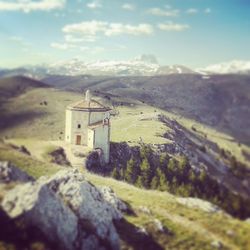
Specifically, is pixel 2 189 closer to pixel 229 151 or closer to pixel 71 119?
pixel 71 119

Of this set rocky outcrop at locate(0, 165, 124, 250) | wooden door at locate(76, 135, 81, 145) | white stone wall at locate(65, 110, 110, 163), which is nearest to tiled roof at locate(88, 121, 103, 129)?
white stone wall at locate(65, 110, 110, 163)

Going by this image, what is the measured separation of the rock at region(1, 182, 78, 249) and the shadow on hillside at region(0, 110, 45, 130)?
113131 mm

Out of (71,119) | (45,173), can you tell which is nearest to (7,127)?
(71,119)

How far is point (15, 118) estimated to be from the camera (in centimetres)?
14512

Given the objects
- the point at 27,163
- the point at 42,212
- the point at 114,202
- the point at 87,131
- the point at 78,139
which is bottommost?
the point at 78,139

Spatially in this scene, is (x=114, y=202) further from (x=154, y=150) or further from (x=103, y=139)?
(x=154, y=150)

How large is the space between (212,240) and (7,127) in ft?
369

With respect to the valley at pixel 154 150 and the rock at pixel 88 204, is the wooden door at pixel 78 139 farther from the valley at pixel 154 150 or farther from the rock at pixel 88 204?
the rock at pixel 88 204

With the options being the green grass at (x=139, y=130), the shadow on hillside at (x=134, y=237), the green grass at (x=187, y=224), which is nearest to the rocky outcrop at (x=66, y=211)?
the shadow on hillside at (x=134, y=237)

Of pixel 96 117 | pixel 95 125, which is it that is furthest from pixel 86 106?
pixel 95 125

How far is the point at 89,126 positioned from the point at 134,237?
5380 cm

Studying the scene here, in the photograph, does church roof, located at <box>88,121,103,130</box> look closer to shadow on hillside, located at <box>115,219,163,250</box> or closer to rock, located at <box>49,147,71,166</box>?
rock, located at <box>49,147,71,166</box>

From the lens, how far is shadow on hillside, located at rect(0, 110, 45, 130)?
137387 millimetres

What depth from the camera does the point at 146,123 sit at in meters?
136
